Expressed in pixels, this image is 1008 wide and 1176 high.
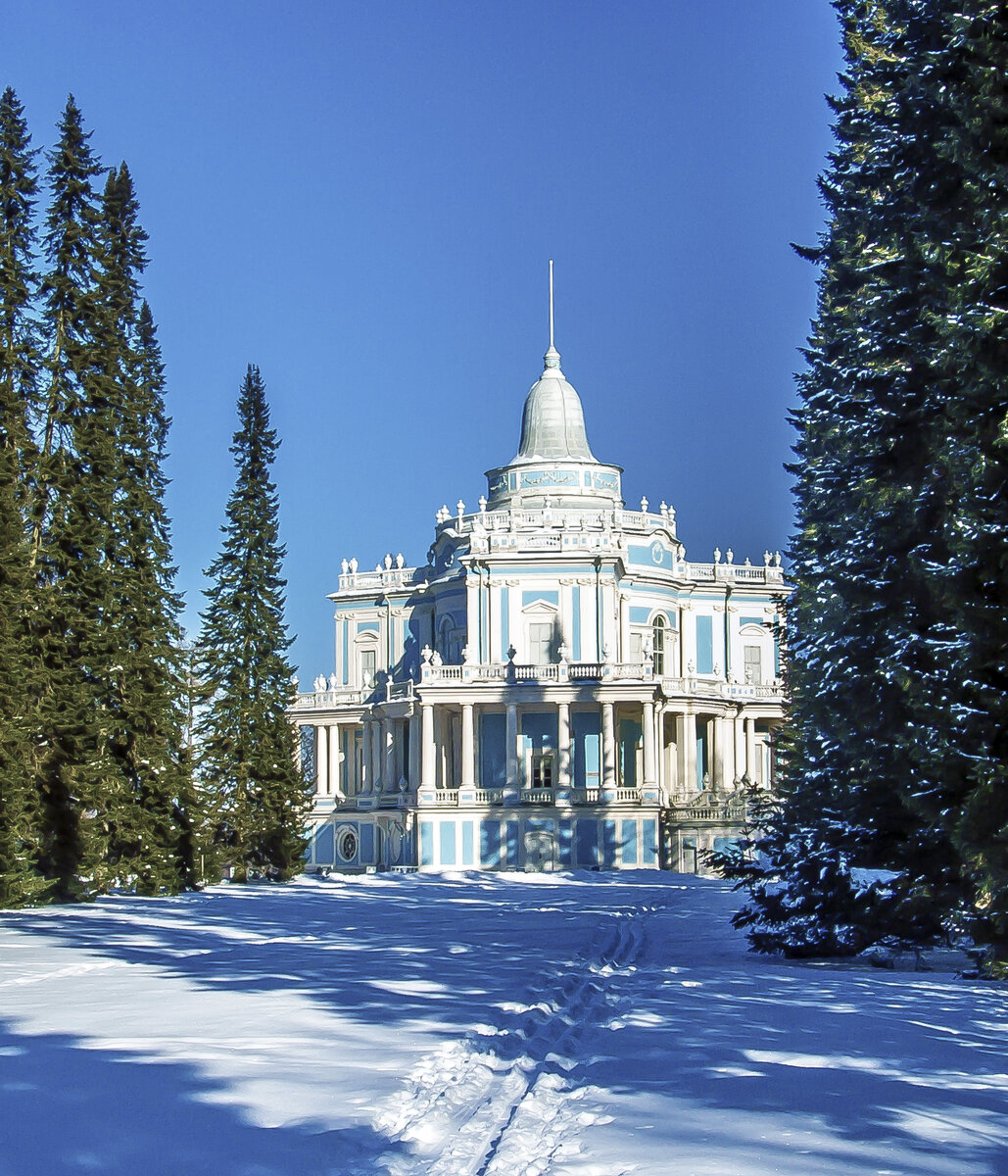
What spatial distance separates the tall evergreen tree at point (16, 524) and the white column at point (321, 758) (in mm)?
34798

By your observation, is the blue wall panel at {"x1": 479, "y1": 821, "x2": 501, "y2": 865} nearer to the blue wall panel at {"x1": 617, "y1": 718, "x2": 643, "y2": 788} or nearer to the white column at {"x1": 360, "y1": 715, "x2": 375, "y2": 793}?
the blue wall panel at {"x1": 617, "y1": 718, "x2": 643, "y2": 788}

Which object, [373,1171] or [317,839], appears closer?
[373,1171]

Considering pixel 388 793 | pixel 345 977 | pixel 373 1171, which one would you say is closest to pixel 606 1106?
pixel 373 1171

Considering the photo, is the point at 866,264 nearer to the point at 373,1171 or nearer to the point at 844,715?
the point at 844,715

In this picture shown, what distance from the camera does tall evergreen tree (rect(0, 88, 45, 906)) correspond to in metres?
28.5

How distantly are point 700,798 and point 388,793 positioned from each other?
12464 mm

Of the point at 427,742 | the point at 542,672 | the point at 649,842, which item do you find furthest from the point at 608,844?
the point at 427,742

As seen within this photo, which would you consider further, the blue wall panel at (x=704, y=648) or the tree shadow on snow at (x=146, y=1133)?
the blue wall panel at (x=704, y=648)

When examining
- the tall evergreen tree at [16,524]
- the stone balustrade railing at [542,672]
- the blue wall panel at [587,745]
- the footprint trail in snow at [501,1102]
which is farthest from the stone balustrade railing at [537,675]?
the footprint trail in snow at [501,1102]

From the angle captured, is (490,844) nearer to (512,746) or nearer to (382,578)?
(512,746)

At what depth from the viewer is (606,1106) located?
30.3ft

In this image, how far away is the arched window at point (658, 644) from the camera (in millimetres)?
63750

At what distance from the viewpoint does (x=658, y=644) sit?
64062 millimetres

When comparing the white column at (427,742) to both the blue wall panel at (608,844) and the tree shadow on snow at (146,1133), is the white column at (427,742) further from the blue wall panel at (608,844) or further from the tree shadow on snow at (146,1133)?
the tree shadow on snow at (146,1133)
